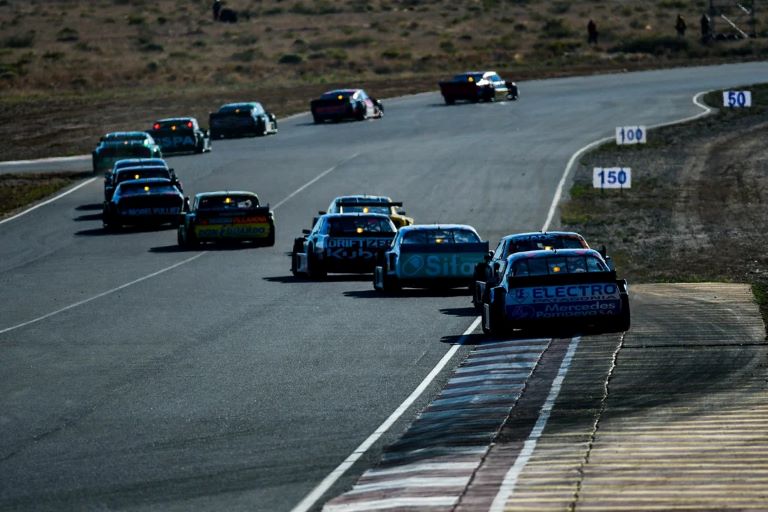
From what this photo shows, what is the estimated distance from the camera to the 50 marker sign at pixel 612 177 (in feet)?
147

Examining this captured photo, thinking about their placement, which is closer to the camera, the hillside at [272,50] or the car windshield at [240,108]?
the car windshield at [240,108]

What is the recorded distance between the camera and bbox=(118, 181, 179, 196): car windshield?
44750mm

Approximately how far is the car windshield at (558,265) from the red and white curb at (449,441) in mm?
2041

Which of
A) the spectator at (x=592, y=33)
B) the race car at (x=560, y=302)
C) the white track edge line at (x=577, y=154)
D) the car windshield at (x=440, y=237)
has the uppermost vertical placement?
the race car at (x=560, y=302)

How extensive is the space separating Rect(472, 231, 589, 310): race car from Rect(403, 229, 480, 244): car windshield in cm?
305

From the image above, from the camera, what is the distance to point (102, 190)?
5525 cm

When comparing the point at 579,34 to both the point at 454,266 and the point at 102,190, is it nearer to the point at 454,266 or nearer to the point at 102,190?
the point at 102,190

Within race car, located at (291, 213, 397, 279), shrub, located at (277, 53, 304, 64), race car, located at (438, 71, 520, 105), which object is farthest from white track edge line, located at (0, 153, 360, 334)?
shrub, located at (277, 53, 304, 64)

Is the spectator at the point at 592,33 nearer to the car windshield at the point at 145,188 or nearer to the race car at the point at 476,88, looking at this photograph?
the race car at the point at 476,88

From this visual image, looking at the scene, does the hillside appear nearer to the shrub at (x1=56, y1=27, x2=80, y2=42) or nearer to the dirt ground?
the shrub at (x1=56, y1=27, x2=80, y2=42)

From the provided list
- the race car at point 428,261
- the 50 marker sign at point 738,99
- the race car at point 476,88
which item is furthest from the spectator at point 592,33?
the race car at point 428,261

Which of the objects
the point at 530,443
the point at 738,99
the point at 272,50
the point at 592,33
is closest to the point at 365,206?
the point at 530,443

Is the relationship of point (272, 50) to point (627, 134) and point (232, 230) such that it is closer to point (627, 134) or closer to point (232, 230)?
point (627, 134)

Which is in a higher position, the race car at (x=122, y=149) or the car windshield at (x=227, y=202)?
the car windshield at (x=227, y=202)
